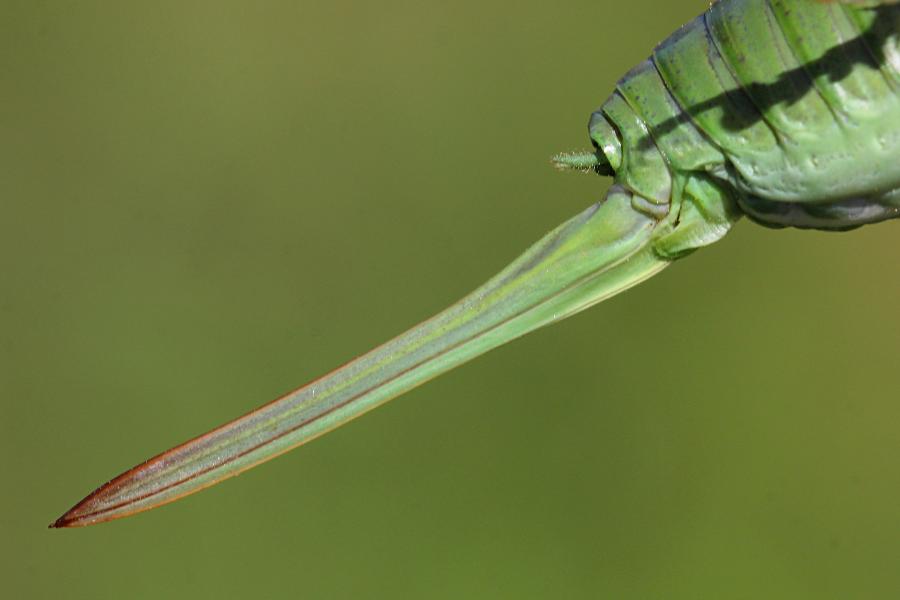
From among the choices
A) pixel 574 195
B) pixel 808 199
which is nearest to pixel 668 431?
pixel 574 195

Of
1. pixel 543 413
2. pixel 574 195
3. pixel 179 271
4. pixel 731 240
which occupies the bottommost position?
pixel 543 413

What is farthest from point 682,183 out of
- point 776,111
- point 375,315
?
point 375,315

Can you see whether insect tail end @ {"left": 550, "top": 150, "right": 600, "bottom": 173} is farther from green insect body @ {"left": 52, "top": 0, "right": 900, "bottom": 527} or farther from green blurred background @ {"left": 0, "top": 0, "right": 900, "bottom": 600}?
green blurred background @ {"left": 0, "top": 0, "right": 900, "bottom": 600}

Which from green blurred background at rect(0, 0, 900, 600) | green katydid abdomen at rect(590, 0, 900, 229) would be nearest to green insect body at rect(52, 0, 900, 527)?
green katydid abdomen at rect(590, 0, 900, 229)

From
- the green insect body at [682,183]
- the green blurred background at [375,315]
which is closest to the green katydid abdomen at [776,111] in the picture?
the green insect body at [682,183]

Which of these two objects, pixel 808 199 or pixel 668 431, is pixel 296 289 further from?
pixel 808 199
